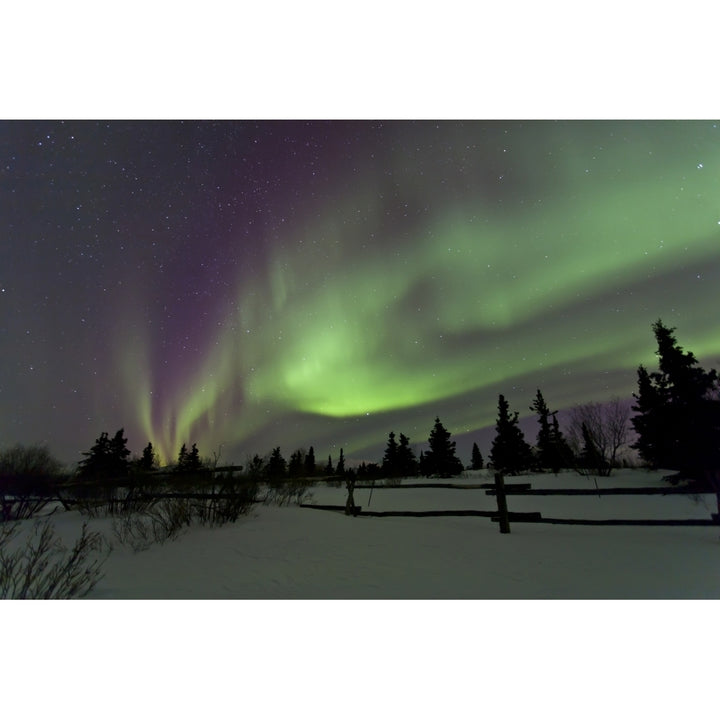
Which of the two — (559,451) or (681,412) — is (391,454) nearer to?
(559,451)

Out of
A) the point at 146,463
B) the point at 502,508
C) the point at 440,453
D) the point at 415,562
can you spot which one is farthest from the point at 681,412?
the point at 440,453

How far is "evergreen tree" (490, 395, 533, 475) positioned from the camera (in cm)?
3566

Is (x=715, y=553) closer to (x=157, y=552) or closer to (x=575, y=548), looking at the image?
(x=575, y=548)

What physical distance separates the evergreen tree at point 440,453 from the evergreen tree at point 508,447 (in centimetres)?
443

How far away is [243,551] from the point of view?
559cm

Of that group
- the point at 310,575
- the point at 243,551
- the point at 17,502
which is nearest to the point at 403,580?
the point at 310,575

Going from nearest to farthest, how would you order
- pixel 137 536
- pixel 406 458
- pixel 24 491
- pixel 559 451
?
pixel 137 536, pixel 24 491, pixel 559 451, pixel 406 458

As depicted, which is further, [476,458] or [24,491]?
[476,458]

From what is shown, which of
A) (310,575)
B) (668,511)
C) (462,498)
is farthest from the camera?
(462,498)

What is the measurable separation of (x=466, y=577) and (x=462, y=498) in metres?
13.4

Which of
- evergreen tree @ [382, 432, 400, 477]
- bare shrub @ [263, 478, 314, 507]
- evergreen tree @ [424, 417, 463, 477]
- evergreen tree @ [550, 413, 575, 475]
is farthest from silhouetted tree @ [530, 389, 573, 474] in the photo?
bare shrub @ [263, 478, 314, 507]

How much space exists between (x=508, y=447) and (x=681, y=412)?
77.3ft

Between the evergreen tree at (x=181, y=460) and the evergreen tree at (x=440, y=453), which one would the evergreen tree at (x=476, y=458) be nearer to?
the evergreen tree at (x=440, y=453)

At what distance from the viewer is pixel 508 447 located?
36688mm
